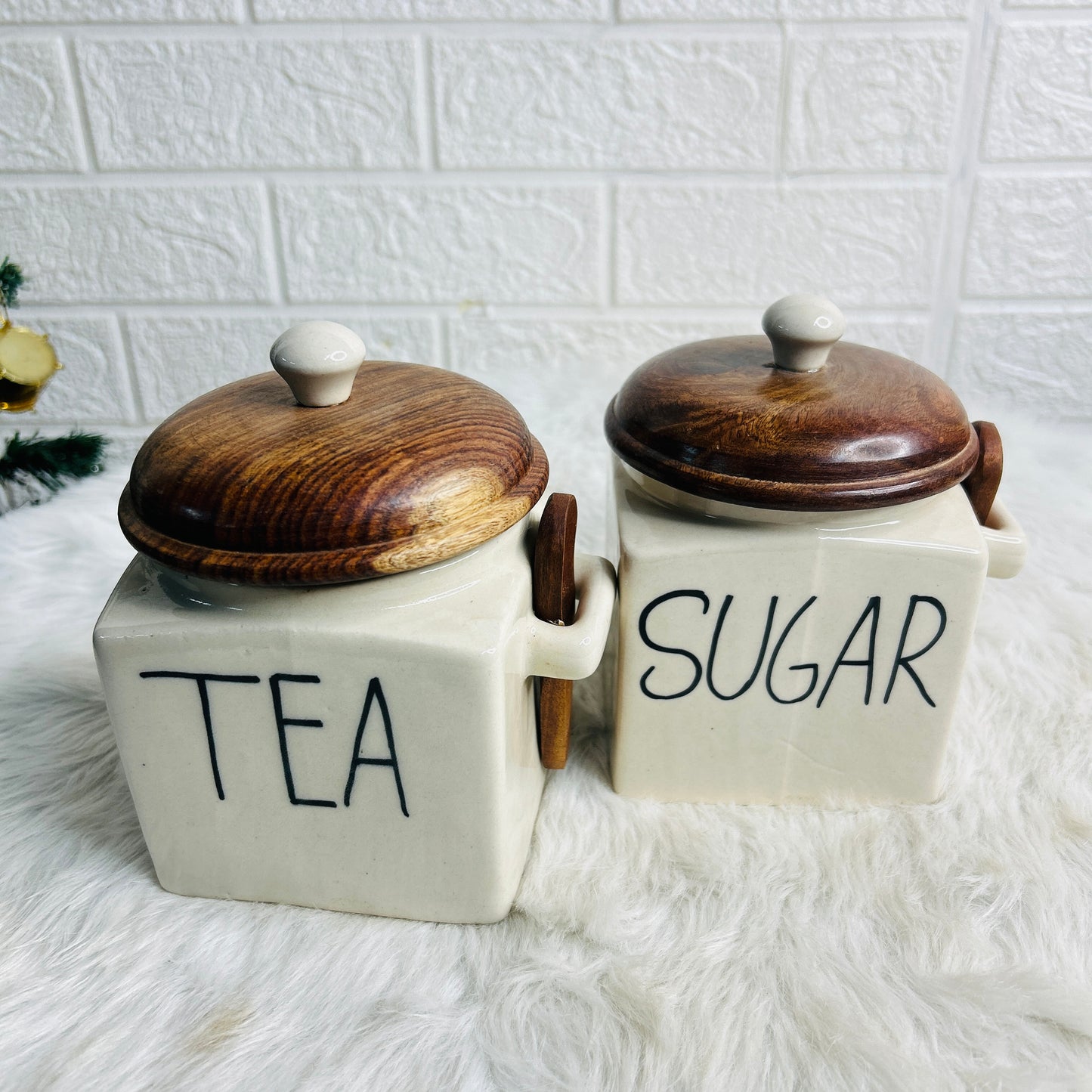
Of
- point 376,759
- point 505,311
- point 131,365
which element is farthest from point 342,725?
point 131,365

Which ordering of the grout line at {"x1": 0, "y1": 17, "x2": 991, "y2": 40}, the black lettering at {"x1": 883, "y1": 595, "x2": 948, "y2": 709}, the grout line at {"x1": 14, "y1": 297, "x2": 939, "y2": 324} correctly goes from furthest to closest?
the grout line at {"x1": 14, "y1": 297, "x2": 939, "y2": 324}
the grout line at {"x1": 0, "y1": 17, "x2": 991, "y2": 40}
the black lettering at {"x1": 883, "y1": 595, "x2": 948, "y2": 709}

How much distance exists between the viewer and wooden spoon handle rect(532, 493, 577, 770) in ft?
1.68

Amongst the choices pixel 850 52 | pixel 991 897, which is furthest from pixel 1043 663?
pixel 850 52

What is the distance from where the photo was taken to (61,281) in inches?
41.8

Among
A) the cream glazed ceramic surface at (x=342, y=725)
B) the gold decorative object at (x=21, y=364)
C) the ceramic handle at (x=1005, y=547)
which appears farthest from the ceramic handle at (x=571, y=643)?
the gold decorative object at (x=21, y=364)

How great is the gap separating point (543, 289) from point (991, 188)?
0.46m

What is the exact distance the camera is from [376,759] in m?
0.49

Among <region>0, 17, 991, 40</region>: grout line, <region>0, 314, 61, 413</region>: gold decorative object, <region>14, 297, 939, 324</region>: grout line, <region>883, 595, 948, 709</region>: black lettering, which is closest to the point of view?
<region>883, 595, 948, 709</region>: black lettering

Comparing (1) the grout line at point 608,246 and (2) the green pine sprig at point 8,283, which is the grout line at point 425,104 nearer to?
(1) the grout line at point 608,246

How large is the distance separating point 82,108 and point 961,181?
87 centimetres

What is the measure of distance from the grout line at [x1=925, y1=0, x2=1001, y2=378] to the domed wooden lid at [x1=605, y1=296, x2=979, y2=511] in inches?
20.1

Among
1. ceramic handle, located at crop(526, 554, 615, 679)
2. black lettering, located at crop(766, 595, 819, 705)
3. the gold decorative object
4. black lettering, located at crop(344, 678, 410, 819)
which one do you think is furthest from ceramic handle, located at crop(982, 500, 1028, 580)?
the gold decorative object

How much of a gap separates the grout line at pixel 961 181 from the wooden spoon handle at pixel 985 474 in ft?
1.59

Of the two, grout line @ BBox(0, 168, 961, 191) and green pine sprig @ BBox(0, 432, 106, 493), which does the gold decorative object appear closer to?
green pine sprig @ BBox(0, 432, 106, 493)
